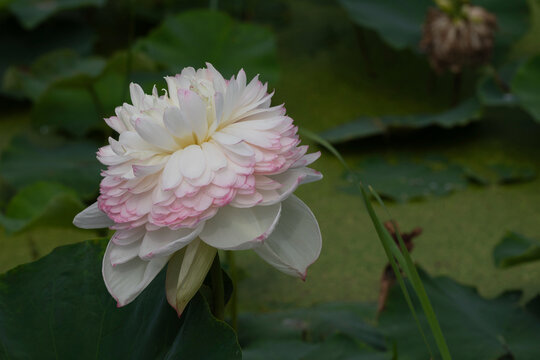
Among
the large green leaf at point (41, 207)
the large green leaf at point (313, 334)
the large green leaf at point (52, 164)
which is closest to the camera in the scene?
the large green leaf at point (313, 334)

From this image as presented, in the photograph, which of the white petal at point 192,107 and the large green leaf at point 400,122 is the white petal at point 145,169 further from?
the large green leaf at point 400,122

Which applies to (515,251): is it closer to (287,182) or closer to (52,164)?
(287,182)

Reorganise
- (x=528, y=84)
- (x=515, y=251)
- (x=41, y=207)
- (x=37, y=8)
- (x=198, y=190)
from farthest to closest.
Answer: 1. (x=37, y=8)
2. (x=528, y=84)
3. (x=41, y=207)
4. (x=515, y=251)
5. (x=198, y=190)

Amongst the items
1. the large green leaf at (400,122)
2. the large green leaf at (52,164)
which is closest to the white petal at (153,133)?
the large green leaf at (52,164)

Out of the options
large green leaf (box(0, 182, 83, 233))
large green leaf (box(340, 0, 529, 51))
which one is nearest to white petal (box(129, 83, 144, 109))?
large green leaf (box(0, 182, 83, 233))

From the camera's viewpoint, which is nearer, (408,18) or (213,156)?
(213,156)

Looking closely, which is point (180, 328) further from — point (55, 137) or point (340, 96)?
point (340, 96)

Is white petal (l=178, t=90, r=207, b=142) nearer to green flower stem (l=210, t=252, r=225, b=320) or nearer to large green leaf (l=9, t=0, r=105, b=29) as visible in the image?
green flower stem (l=210, t=252, r=225, b=320)

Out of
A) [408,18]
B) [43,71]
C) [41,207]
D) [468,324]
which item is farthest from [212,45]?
[468,324]
